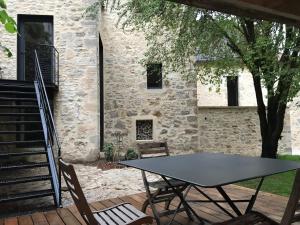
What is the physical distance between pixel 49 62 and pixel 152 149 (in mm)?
6534

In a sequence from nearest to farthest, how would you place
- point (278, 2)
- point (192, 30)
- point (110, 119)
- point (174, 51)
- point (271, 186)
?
point (278, 2) → point (271, 186) → point (192, 30) → point (174, 51) → point (110, 119)

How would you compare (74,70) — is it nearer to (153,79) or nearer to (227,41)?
(153,79)

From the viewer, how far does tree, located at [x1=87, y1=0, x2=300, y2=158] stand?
25.9 feet

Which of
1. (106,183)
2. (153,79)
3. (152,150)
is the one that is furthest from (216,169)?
(153,79)

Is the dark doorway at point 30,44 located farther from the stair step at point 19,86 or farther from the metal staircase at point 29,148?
the stair step at point 19,86

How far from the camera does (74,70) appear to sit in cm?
1044

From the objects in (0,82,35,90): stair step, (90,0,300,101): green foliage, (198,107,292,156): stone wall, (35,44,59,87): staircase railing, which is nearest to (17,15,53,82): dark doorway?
(35,44,59,87): staircase railing

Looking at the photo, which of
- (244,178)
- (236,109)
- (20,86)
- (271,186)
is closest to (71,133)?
(20,86)

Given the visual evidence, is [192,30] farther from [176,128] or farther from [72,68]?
[176,128]

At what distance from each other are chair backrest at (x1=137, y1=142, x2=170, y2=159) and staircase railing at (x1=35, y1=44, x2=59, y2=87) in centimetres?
620

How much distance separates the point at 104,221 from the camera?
2881 mm

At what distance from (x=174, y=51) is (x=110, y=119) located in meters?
4.11

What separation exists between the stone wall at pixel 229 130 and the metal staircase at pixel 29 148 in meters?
6.84

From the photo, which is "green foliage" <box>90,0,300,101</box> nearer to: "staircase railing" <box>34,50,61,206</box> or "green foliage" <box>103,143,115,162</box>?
"green foliage" <box>103,143,115,162</box>
